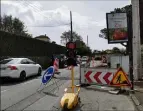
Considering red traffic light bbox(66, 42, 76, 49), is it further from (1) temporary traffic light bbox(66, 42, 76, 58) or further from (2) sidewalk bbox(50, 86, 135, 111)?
(2) sidewalk bbox(50, 86, 135, 111)

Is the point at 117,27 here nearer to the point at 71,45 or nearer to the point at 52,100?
the point at 52,100

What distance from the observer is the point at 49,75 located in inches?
448

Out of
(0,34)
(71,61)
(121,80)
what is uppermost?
(0,34)

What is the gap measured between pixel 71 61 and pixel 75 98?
42.8 inches

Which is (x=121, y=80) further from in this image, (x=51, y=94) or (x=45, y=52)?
(x=45, y=52)

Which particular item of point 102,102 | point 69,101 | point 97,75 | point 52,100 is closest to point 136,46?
point 97,75

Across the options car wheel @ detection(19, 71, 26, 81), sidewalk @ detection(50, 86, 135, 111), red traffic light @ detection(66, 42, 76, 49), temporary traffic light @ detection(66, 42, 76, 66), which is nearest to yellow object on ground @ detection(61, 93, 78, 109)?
sidewalk @ detection(50, 86, 135, 111)

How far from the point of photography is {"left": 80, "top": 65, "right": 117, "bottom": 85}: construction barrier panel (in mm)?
11758

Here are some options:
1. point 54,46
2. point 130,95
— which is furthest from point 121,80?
point 54,46

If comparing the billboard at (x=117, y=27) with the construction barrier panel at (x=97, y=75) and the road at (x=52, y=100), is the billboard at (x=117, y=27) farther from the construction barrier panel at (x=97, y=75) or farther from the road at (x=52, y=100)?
the road at (x=52, y=100)

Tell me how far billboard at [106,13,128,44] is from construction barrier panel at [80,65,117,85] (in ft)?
16.5

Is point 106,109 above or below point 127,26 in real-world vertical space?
below

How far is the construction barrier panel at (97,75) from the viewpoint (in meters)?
11.8

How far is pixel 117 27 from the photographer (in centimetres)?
1705
